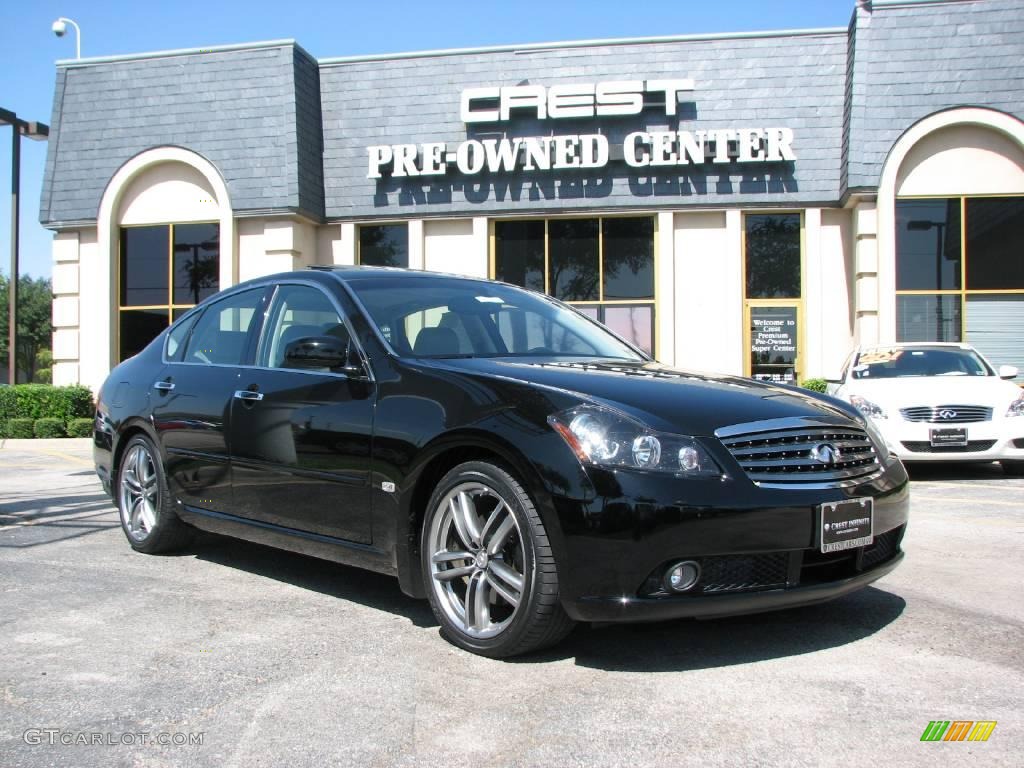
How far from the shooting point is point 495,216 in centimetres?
1781

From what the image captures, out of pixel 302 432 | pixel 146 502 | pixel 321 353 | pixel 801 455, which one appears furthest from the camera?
pixel 146 502

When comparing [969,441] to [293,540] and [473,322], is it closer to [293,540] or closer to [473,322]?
[473,322]

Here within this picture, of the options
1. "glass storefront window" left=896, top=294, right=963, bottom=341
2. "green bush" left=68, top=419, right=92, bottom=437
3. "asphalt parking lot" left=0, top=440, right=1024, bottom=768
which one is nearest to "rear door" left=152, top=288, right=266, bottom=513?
"asphalt parking lot" left=0, top=440, right=1024, bottom=768

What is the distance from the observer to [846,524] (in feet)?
11.6

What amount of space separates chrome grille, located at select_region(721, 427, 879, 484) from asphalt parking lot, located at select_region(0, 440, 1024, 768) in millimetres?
667

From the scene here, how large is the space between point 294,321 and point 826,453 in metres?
2.61

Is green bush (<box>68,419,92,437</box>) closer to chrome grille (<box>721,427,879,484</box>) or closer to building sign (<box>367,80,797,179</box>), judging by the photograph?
building sign (<box>367,80,797,179</box>)

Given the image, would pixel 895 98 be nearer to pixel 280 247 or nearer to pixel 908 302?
pixel 908 302

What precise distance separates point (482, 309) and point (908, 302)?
538 inches

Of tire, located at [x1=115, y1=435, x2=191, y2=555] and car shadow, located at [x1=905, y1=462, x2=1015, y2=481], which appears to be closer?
tire, located at [x1=115, y1=435, x2=191, y2=555]

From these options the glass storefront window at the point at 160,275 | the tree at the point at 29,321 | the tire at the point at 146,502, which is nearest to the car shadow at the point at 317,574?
the tire at the point at 146,502

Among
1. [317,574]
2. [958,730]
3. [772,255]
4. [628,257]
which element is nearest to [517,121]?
[628,257]

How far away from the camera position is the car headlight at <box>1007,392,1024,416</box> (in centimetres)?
937

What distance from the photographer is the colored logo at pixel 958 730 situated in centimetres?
275
